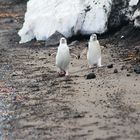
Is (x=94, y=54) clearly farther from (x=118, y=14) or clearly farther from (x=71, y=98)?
(x=118, y=14)

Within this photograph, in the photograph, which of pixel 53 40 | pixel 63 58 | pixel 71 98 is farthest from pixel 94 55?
pixel 53 40

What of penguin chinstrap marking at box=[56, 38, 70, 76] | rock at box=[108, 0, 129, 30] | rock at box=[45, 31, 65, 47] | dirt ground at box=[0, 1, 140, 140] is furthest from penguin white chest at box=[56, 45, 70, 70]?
rock at box=[108, 0, 129, 30]

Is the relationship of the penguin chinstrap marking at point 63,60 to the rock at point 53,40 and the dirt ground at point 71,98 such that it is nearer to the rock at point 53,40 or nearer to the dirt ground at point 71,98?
the dirt ground at point 71,98

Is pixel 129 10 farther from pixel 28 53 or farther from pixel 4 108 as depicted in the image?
pixel 4 108

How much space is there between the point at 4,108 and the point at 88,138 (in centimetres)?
304

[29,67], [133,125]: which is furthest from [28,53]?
[133,125]

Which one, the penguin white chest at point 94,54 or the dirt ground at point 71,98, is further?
the penguin white chest at point 94,54

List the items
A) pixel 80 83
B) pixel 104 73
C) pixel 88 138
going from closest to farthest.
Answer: pixel 88 138 → pixel 80 83 → pixel 104 73

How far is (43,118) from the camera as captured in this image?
961cm

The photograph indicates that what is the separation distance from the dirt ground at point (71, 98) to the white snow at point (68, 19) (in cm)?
209

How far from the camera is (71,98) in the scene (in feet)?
35.5

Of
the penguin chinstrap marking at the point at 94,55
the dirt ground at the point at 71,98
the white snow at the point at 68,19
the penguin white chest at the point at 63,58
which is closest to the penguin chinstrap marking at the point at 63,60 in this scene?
the penguin white chest at the point at 63,58

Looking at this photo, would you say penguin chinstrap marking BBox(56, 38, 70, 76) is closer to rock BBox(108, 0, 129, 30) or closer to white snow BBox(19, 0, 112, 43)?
white snow BBox(19, 0, 112, 43)

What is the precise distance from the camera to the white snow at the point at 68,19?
770 inches
